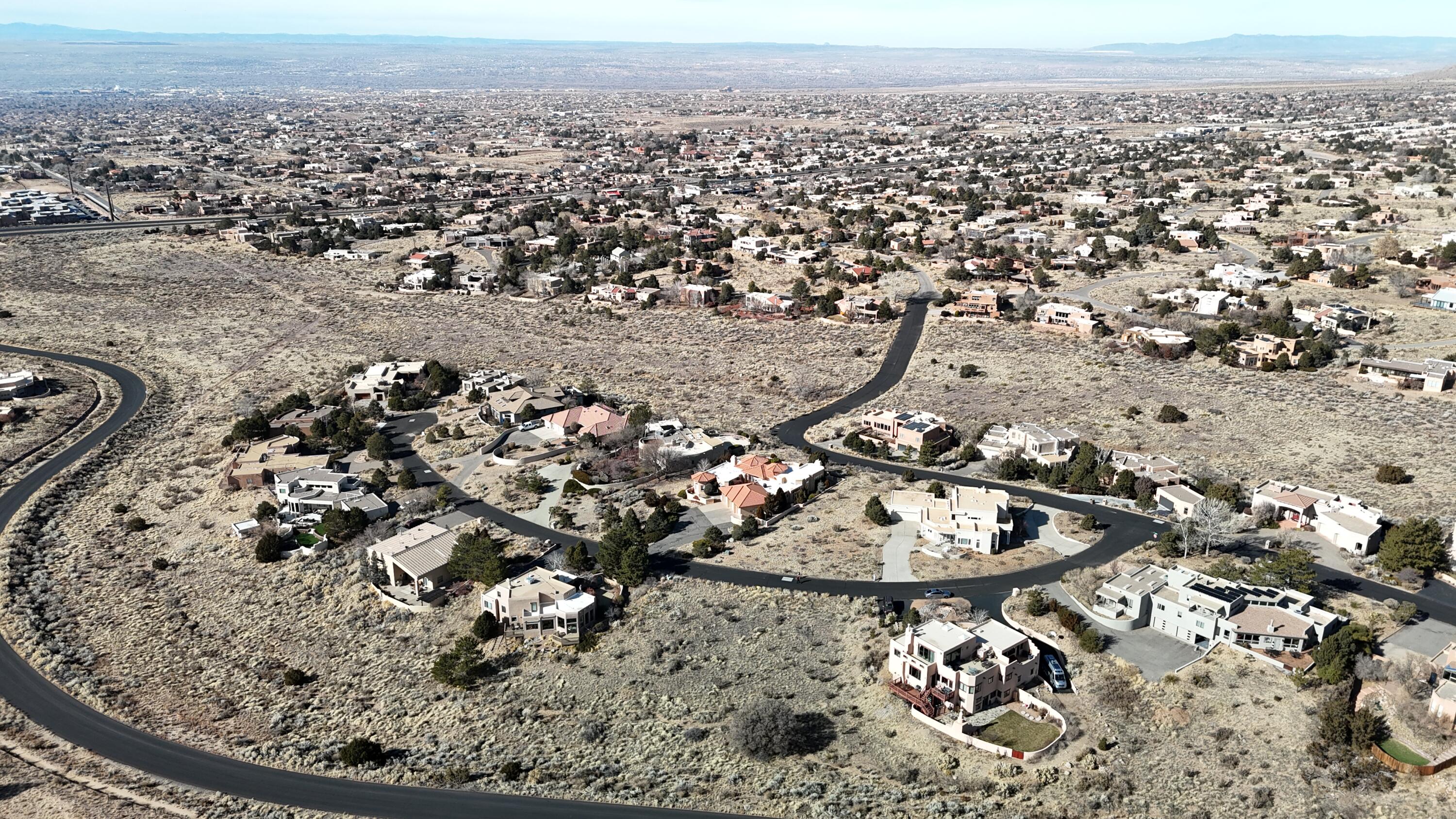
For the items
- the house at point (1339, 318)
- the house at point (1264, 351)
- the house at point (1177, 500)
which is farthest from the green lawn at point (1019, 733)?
the house at point (1339, 318)

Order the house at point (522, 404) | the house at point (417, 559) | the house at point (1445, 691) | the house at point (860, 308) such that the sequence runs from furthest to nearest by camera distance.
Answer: the house at point (860, 308), the house at point (522, 404), the house at point (417, 559), the house at point (1445, 691)

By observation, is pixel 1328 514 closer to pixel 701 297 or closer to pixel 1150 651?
pixel 1150 651

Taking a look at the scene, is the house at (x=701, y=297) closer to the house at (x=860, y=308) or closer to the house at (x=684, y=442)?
the house at (x=860, y=308)

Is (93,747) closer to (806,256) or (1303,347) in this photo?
(1303,347)

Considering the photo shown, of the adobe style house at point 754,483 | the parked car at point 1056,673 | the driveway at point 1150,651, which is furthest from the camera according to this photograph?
the adobe style house at point 754,483

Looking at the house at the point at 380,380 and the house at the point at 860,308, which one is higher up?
the house at the point at 860,308

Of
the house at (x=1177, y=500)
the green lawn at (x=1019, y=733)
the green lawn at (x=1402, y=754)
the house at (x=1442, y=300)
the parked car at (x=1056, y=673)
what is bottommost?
the green lawn at (x=1019, y=733)

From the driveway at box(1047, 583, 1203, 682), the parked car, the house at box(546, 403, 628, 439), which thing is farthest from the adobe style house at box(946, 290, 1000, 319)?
the parked car
